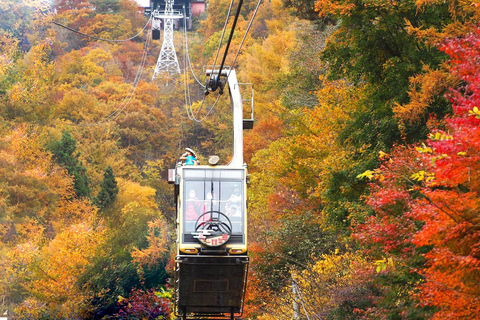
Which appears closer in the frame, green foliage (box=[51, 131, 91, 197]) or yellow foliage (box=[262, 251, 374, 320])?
yellow foliage (box=[262, 251, 374, 320])

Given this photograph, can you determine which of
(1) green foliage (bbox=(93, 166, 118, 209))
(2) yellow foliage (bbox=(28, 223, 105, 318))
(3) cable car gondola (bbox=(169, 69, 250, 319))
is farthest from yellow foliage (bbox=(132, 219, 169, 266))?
(3) cable car gondola (bbox=(169, 69, 250, 319))

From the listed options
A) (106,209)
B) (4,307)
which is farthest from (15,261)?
(106,209)

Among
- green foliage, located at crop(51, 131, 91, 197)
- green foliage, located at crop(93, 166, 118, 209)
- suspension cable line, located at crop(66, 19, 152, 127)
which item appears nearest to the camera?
green foliage, located at crop(93, 166, 118, 209)

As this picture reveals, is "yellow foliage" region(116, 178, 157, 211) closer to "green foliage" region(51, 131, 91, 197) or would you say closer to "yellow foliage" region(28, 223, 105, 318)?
"green foliage" region(51, 131, 91, 197)

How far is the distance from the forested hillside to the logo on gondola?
9.37 feet

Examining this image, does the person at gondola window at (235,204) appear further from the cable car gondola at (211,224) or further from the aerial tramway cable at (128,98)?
the aerial tramway cable at (128,98)

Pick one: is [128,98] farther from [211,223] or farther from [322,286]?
[211,223]

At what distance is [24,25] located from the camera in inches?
3027

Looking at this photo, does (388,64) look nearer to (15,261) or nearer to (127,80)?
(15,261)

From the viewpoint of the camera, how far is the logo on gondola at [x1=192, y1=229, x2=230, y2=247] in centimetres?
1494

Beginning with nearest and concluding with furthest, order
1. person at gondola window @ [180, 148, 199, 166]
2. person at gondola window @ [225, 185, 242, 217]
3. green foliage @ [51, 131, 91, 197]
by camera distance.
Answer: person at gondola window @ [225, 185, 242, 217]
person at gondola window @ [180, 148, 199, 166]
green foliage @ [51, 131, 91, 197]

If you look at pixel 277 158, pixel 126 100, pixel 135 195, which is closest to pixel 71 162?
pixel 135 195

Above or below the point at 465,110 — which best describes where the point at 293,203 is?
below

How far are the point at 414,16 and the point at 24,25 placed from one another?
67810 mm
